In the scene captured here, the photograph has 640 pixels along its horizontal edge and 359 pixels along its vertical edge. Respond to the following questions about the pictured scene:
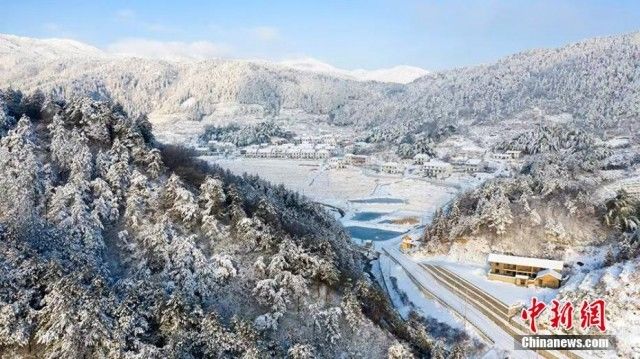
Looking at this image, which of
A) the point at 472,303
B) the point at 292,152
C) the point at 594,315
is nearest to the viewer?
the point at 594,315

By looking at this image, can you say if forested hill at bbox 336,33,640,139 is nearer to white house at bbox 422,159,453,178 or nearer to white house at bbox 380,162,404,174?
white house at bbox 380,162,404,174

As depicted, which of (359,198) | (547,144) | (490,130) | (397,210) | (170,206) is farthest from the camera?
(490,130)

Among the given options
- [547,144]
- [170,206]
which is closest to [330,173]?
[547,144]

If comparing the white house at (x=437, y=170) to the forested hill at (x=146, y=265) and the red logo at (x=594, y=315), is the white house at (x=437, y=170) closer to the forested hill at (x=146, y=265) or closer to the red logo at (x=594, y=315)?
the forested hill at (x=146, y=265)

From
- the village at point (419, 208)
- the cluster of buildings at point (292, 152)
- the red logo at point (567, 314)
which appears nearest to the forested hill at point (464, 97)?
the cluster of buildings at point (292, 152)

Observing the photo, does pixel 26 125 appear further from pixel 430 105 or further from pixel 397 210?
pixel 430 105

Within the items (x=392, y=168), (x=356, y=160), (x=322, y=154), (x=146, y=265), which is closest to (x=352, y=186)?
(x=392, y=168)

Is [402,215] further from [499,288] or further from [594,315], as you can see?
[594,315]
